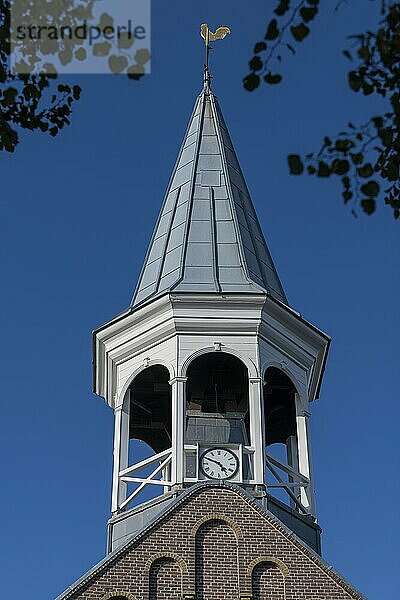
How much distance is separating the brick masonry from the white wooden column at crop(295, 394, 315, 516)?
3058 mm

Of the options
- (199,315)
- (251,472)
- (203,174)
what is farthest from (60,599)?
(203,174)

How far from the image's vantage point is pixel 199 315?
23.6 m

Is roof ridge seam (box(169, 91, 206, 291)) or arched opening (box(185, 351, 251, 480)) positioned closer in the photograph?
arched opening (box(185, 351, 251, 480))

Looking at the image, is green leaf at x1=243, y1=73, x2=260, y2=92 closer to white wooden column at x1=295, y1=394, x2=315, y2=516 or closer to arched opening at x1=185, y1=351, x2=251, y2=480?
arched opening at x1=185, y1=351, x2=251, y2=480

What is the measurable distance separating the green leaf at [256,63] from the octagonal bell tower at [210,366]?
38.8ft

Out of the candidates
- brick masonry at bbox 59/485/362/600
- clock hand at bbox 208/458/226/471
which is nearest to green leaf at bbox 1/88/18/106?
brick masonry at bbox 59/485/362/600

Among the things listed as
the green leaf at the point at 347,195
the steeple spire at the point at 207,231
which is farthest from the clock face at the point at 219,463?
the green leaf at the point at 347,195

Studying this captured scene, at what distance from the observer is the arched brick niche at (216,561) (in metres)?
19.2

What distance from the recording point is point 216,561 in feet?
64.5

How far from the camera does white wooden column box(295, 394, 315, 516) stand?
A: 23219mm

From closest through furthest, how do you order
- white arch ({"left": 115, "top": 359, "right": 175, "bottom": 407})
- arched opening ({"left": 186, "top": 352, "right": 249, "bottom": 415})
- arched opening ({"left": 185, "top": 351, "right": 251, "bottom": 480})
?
arched opening ({"left": 185, "top": 351, "right": 251, "bottom": 480}), white arch ({"left": 115, "top": 359, "right": 175, "bottom": 407}), arched opening ({"left": 186, "top": 352, "right": 249, "bottom": 415})

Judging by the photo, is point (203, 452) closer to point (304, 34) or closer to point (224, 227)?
point (224, 227)

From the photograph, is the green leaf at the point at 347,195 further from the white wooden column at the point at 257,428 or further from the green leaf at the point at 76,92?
the white wooden column at the point at 257,428

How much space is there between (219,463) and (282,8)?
14050mm
